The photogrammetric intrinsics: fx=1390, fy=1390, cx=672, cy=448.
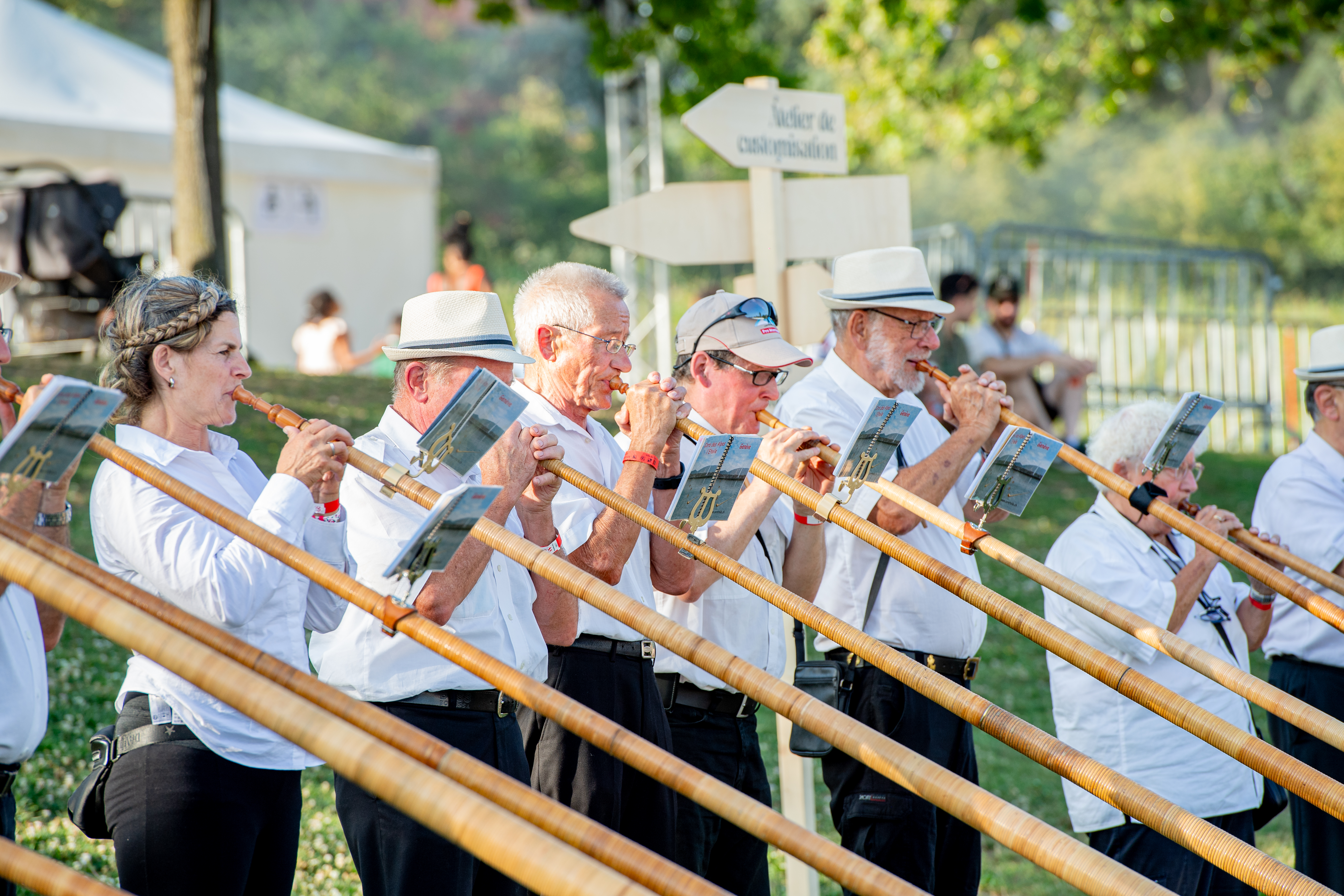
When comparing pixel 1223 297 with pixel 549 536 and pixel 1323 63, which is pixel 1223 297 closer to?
pixel 549 536

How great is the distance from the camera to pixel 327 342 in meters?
12.1

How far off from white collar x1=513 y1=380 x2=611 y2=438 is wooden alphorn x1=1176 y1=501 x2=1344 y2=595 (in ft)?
6.32

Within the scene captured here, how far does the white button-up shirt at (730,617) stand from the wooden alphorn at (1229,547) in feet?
2.61

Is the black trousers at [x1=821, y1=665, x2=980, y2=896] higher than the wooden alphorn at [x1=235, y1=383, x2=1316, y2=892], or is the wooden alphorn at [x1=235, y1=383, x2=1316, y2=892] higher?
the wooden alphorn at [x1=235, y1=383, x2=1316, y2=892]

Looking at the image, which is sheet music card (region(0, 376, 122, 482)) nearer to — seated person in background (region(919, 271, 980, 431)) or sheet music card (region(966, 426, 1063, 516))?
sheet music card (region(966, 426, 1063, 516))

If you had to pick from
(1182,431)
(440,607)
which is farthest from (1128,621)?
(440,607)

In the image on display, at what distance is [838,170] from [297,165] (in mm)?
9218

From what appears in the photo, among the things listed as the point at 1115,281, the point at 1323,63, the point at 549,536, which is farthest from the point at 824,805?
the point at 1323,63

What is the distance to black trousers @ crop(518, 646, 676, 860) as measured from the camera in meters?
3.63

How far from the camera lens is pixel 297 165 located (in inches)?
524

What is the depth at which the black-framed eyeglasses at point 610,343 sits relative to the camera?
3.74 m

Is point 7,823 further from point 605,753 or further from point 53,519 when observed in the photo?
point 605,753

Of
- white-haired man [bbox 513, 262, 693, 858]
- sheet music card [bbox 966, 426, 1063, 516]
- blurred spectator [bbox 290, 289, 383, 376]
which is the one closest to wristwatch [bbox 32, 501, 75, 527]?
white-haired man [bbox 513, 262, 693, 858]

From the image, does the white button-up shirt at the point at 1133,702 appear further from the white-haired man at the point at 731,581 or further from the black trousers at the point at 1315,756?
the white-haired man at the point at 731,581
